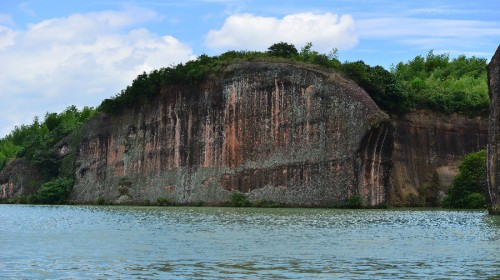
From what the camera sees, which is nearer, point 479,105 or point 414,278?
point 414,278

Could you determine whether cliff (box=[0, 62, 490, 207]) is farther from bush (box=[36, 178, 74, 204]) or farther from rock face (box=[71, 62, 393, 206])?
bush (box=[36, 178, 74, 204])

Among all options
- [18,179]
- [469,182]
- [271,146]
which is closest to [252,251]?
[469,182]

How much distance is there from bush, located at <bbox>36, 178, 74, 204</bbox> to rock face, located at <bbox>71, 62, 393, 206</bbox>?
1.59m

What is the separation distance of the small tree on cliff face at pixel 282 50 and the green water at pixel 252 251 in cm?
4407

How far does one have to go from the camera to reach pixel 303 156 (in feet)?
242

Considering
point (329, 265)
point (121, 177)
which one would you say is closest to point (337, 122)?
point (121, 177)

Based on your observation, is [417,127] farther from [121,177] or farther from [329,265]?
[329,265]

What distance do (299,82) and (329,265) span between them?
52.8 metres

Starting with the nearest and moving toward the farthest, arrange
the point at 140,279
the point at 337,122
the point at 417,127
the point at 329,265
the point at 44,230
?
the point at 140,279, the point at 329,265, the point at 44,230, the point at 337,122, the point at 417,127

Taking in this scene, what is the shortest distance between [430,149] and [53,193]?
135 feet

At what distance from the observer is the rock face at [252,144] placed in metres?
70.3

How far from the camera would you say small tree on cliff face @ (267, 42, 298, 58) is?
8338 cm

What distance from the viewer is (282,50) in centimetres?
8400

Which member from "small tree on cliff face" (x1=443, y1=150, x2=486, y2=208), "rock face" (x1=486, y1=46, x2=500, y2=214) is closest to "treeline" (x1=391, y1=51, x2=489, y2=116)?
"small tree on cliff face" (x1=443, y1=150, x2=486, y2=208)
